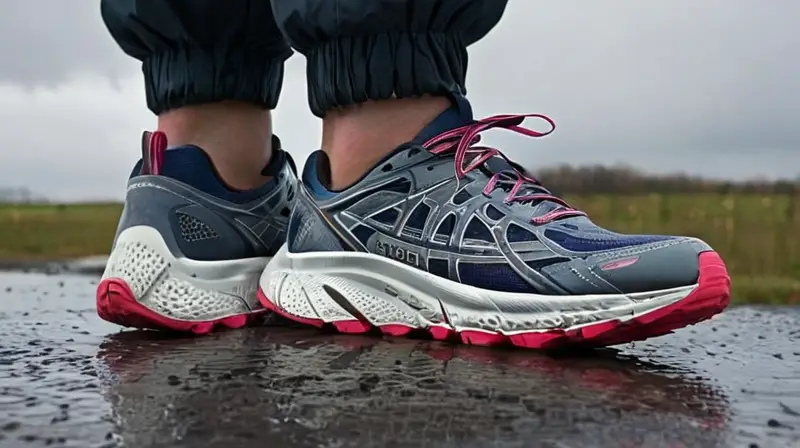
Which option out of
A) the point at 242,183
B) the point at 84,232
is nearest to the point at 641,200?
the point at 84,232

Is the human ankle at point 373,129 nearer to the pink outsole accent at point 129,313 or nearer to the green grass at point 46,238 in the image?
the pink outsole accent at point 129,313

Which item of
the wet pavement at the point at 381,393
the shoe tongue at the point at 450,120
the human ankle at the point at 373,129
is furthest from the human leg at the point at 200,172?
the shoe tongue at the point at 450,120

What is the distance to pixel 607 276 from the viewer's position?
116 centimetres

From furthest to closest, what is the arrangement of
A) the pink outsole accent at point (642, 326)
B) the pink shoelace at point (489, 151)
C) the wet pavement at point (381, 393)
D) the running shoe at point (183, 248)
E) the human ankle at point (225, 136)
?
the human ankle at point (225, 136), the running shoe at point (183, 248), the pink shoelace at point (489, 151), the pink outsole accent at point (642, 326), the wet pavement at point (381, 393)

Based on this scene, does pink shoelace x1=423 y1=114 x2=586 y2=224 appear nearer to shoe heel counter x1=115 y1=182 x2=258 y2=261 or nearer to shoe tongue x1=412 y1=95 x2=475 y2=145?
shoe tongue x1=412 y1=95 x2=475 y2=145

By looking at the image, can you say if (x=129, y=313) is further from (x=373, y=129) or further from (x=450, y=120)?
(x=450, y=120)

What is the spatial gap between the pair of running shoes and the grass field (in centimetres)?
140

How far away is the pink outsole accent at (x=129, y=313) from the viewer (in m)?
1.40

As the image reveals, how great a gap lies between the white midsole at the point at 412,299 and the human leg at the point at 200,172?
0.37ft

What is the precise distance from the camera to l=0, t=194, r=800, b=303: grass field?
4.07 m

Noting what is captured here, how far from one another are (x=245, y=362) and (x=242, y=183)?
60 centimetres

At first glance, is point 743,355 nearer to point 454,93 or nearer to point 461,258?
point 461,258

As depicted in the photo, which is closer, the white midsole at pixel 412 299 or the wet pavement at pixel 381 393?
the wet pavement at pixel 381 393

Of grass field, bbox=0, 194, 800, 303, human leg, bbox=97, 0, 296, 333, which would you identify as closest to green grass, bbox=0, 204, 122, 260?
grass field, bbox=0, 194, 800, 303
